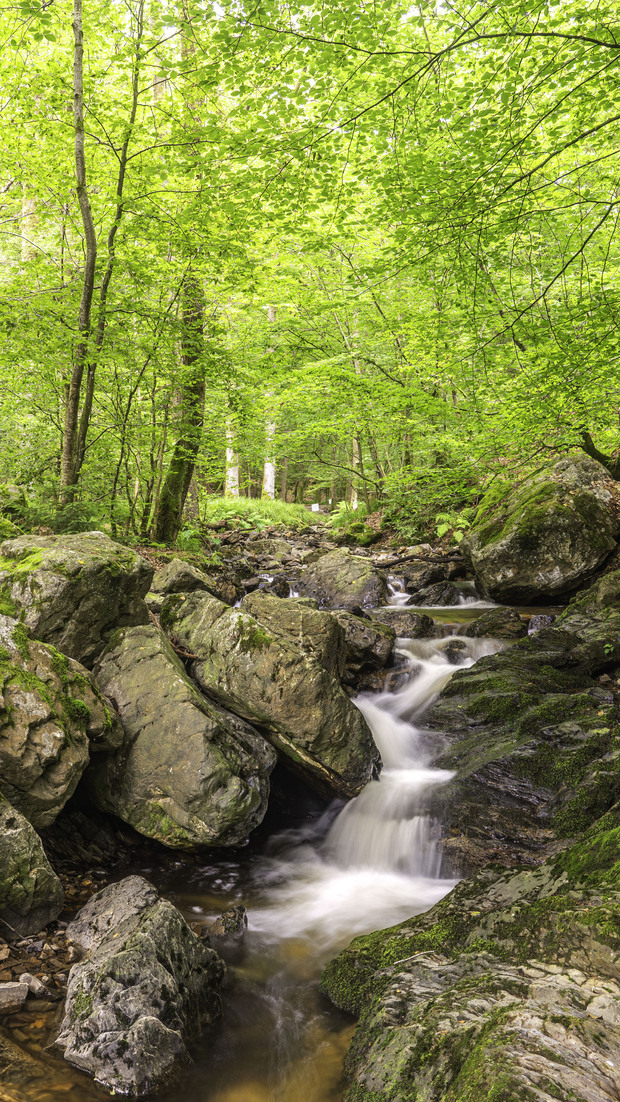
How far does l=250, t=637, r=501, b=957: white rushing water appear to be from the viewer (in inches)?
177

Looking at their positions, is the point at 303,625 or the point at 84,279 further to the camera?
the point at 84,279

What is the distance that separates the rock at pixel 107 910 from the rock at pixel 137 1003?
43mm

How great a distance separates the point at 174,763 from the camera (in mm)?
4672

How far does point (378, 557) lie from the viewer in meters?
14.5

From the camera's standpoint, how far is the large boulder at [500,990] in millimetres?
1929

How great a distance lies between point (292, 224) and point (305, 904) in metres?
6.78

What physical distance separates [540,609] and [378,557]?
5060 mm

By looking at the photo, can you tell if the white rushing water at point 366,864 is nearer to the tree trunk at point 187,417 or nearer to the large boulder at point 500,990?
the large boulder at point 500,990

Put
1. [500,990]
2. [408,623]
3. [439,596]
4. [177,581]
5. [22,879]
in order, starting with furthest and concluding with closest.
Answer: [439,596] < [408,623] < [177,581] < [22,879] < [500,990]


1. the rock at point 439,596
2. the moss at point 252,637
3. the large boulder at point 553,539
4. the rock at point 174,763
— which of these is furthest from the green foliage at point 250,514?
the rock at point 174,763

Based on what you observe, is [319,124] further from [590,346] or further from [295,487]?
[295,487]

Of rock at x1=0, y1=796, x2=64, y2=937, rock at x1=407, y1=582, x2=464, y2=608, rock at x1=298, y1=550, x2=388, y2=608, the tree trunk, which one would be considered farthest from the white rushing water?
the tree trunk

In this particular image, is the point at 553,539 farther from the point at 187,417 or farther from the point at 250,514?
the point at 250,514

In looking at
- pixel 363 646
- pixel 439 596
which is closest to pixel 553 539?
pixel 439 596
